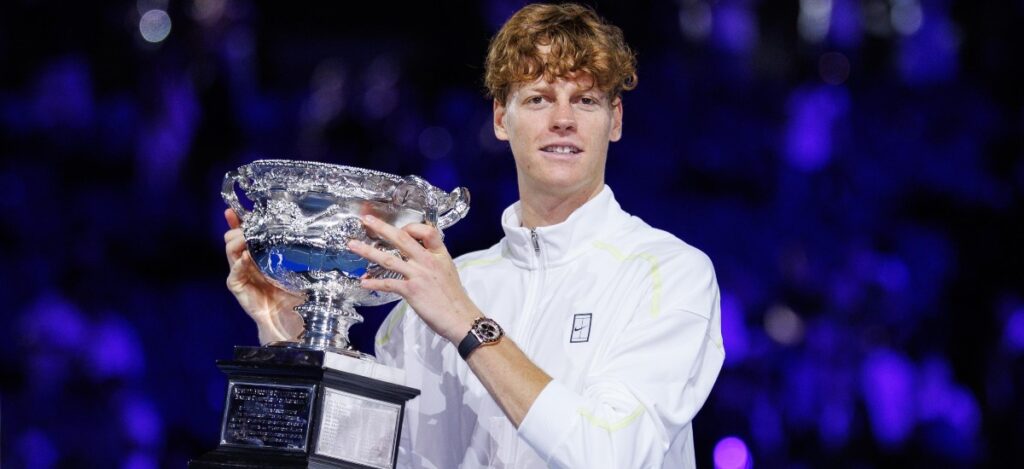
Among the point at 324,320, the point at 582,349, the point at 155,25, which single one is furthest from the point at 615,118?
the point at 155,25

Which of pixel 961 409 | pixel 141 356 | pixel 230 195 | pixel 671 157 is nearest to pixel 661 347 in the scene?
pixel 230 195

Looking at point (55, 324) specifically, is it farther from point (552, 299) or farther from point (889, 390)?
point (889, 390)

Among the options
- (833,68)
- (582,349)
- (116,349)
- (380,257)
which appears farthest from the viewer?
(116,349)

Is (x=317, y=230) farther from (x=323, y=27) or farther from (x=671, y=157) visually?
(x=323, y=27)

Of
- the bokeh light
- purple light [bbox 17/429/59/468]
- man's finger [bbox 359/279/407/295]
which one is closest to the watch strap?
man's finger [bbox 359/279/407/295]

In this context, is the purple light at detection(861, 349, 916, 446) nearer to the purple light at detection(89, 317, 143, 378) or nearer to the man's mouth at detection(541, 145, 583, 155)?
the man's mouth at detection(541, 145, 583, 155)

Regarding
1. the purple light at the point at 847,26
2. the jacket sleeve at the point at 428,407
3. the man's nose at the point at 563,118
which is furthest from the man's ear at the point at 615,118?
the purple light at the point at 847,26

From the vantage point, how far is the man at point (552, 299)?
5.61 ft

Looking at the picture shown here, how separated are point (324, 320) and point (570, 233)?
505mm

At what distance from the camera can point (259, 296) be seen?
2.06 meters

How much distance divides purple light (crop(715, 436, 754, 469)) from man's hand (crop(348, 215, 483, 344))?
8.53 feet

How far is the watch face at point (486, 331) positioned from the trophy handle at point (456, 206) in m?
0.23

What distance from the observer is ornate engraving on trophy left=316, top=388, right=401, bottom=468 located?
1.72 meters

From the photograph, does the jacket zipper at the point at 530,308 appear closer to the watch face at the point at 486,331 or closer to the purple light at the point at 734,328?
the watch face at the point at 486,331
